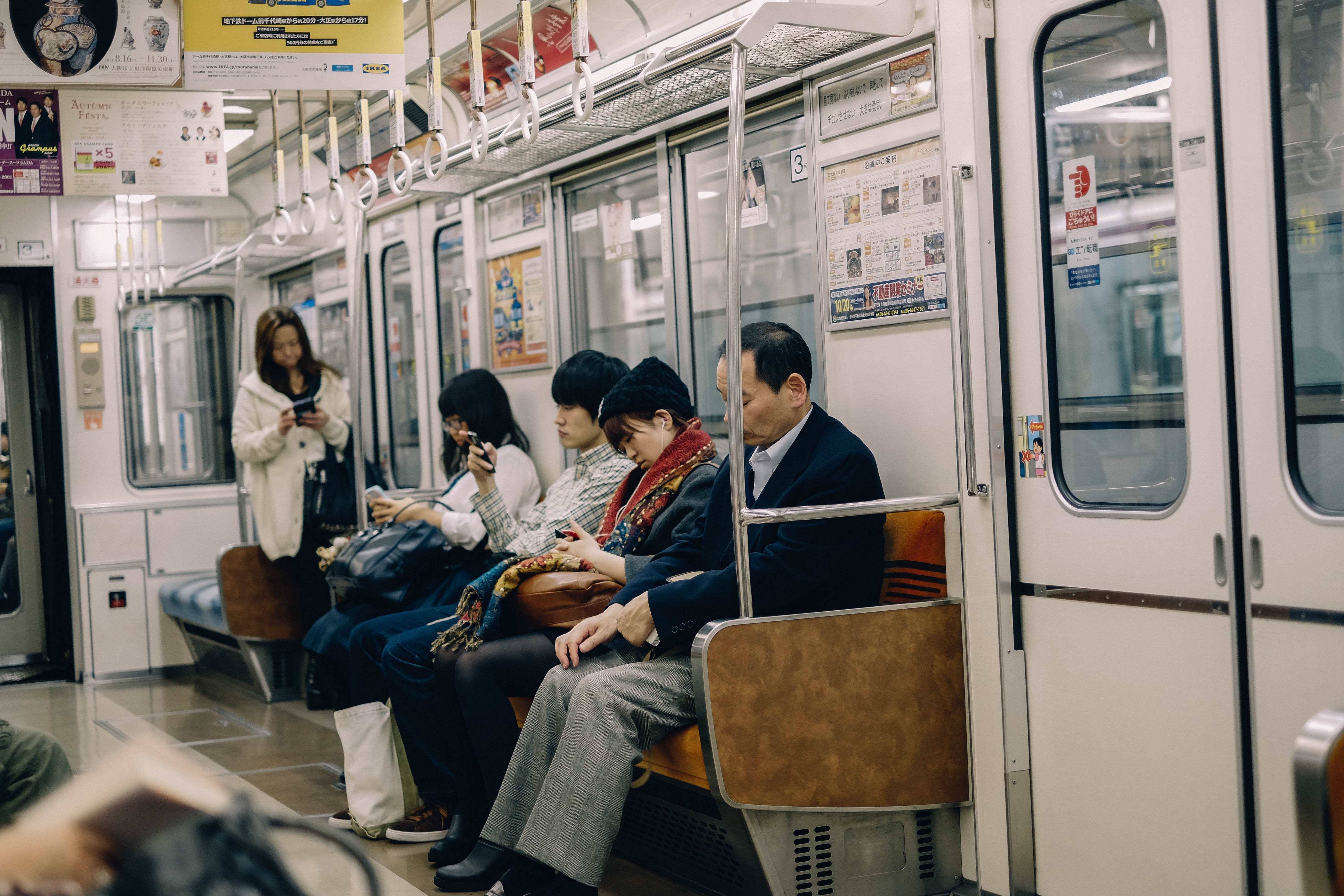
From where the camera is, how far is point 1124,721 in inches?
116

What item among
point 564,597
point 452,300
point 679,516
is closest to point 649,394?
point 679,516

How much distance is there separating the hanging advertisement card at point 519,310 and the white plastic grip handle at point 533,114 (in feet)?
5.08

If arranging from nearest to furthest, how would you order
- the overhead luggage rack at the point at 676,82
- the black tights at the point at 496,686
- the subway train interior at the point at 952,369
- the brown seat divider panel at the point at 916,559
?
the subway train interior at the point at 952,369 → the overhead luggage rack at the point at 676,82 → the brown seat divider panel at the point at 916,559 → the black tights at the point at 496,686

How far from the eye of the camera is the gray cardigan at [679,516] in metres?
3.73

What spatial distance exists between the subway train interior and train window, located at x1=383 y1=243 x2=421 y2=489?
1.36 metres

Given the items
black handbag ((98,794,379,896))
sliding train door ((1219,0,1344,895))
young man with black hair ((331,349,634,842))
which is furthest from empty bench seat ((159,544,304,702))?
black handbag ((98,794,379,896))

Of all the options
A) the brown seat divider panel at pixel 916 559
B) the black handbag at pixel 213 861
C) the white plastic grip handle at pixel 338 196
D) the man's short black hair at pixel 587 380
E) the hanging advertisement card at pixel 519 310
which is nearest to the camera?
the black handbag at pixel 213 861

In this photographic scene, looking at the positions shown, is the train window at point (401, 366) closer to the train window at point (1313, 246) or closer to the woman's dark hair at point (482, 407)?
the woman's dark hair at point (482, 407)

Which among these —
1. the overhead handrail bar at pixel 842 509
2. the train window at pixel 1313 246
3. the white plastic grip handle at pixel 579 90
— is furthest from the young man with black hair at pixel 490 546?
the train window at pixel 1313 246

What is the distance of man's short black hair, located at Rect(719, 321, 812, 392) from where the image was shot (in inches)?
134

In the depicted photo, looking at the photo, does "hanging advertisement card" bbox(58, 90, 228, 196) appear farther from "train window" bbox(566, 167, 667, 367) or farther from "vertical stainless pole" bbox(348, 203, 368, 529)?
"train window" bbox(566, 167, 667, 367)

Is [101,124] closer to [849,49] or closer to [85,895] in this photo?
[849,49]

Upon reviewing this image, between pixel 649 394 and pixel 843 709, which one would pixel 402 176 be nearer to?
pixel 649 394

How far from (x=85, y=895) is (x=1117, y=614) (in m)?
2.30
